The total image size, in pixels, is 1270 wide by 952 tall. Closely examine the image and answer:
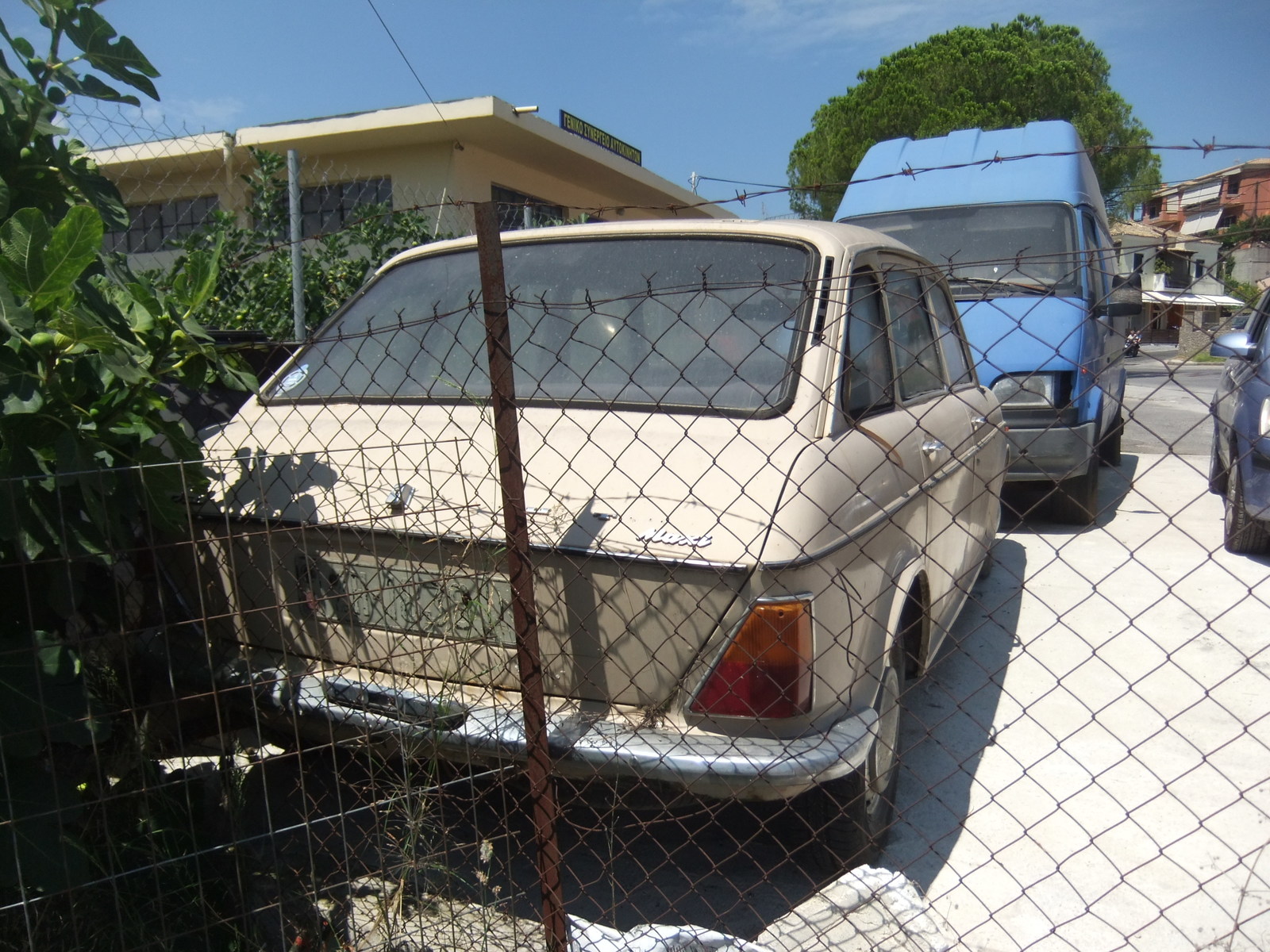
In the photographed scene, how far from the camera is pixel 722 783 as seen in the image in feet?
7.46

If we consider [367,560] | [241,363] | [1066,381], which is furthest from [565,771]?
[1066,381]

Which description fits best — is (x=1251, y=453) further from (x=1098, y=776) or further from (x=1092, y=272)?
(x=1098, y=776)

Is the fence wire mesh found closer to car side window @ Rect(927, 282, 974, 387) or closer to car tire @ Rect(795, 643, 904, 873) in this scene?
car tire @ Rect(795, 643, 904, 873)

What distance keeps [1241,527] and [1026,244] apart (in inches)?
109

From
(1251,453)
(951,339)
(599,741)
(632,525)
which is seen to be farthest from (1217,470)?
(599,741)

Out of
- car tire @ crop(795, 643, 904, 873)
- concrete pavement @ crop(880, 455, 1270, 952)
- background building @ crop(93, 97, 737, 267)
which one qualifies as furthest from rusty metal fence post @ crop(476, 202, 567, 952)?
background building @ crop(93, 97, 737, 267)

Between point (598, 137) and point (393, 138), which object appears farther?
point (598, 137)

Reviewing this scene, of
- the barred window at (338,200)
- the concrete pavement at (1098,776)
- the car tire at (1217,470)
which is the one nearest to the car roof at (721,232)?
the concrete pavement at (1098,776)

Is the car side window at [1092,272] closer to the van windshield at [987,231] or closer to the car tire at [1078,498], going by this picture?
the van windshield at [987,231]

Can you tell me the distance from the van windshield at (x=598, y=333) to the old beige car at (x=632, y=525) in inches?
0.4

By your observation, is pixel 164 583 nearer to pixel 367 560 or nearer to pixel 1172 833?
pixel 367 560

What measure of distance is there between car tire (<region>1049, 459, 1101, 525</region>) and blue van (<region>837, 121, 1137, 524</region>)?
1 centimetres

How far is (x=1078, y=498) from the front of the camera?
707 centimetres

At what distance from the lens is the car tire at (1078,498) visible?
22.6ft
